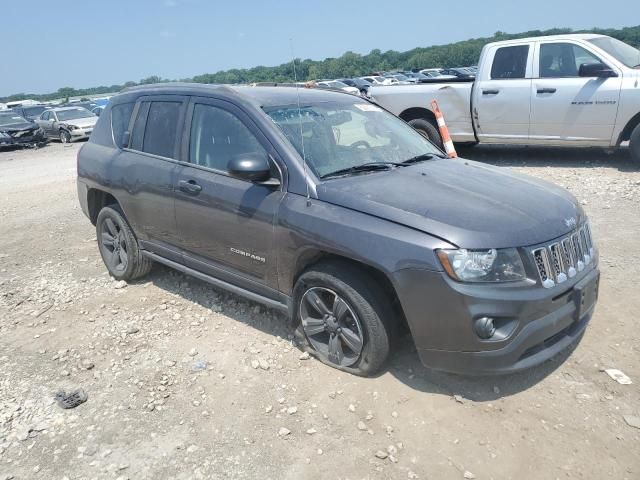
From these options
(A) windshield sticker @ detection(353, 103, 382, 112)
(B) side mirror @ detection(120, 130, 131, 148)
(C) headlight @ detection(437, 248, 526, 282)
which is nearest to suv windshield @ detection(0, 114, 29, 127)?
(B) side mirror @ detection(120, 130, 131, 148)

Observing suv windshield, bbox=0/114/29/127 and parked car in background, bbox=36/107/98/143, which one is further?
suv windshield, bbox=0/114/29/127

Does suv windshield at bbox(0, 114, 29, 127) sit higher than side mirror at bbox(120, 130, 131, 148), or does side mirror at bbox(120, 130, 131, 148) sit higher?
side mirror at bbox(120, 130, 131, 148)

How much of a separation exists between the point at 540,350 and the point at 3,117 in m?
24.6

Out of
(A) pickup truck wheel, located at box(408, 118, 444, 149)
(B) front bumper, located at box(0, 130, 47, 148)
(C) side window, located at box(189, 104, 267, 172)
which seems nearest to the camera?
(C) side window, located at box(189, 104, 267, 172)

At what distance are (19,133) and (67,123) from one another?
179 cm

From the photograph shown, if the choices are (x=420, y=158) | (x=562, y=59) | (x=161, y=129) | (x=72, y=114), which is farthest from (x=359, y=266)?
(x=72, y=114)

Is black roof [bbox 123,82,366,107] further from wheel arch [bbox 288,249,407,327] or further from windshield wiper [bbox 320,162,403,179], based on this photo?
wheel arch [bbox 288,249,407,327]

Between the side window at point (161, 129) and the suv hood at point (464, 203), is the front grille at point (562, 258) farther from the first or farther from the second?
the side window at point (161, 129)

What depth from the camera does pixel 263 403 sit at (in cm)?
326

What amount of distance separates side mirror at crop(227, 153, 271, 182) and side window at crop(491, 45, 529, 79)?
21.8ft

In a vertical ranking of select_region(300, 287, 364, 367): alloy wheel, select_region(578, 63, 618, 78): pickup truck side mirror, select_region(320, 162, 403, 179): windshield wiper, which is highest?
select_region(578, 63, 618, 78): pickup truck side mirror

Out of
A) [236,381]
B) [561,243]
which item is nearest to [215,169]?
[236,381]

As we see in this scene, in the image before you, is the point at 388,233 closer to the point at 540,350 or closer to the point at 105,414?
the point at 540,350

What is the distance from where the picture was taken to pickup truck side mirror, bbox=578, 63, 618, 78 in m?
7.78
